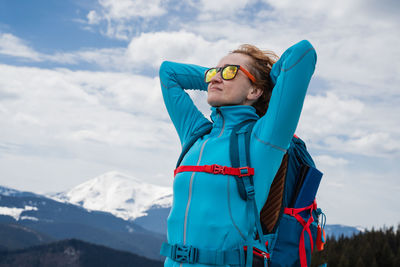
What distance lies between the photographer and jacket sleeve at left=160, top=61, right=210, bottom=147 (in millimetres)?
3173

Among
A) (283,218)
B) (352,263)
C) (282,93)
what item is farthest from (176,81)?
(352,263)

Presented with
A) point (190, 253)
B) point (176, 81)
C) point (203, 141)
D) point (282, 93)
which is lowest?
point (190, 253)

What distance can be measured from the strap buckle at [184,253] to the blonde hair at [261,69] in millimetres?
1153

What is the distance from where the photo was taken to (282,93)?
254 cm

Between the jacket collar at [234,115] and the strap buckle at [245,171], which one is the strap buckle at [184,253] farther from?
the jacket collar at [234,115]

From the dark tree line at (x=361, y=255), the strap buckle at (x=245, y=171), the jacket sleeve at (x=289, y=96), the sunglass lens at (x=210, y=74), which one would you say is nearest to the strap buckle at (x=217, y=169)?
the strap buckle at (x=245, y=171)

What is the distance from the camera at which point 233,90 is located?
2865 mm

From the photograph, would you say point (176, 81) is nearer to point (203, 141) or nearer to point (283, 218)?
point (203, 141)

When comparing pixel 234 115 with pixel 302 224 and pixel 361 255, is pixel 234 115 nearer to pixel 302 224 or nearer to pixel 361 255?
pixel 302 224

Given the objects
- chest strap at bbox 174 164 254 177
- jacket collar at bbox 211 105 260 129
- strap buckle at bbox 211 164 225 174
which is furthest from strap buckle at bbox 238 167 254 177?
jacket collar at bbox 211 105 260 129

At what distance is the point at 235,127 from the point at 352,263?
7715 mm

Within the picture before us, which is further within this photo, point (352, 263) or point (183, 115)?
point (352, 263)

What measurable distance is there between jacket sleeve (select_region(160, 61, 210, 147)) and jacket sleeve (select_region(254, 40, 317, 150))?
2.28 ft

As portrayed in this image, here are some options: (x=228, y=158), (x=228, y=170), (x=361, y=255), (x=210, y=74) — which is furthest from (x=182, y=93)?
(x=361, y=255)
